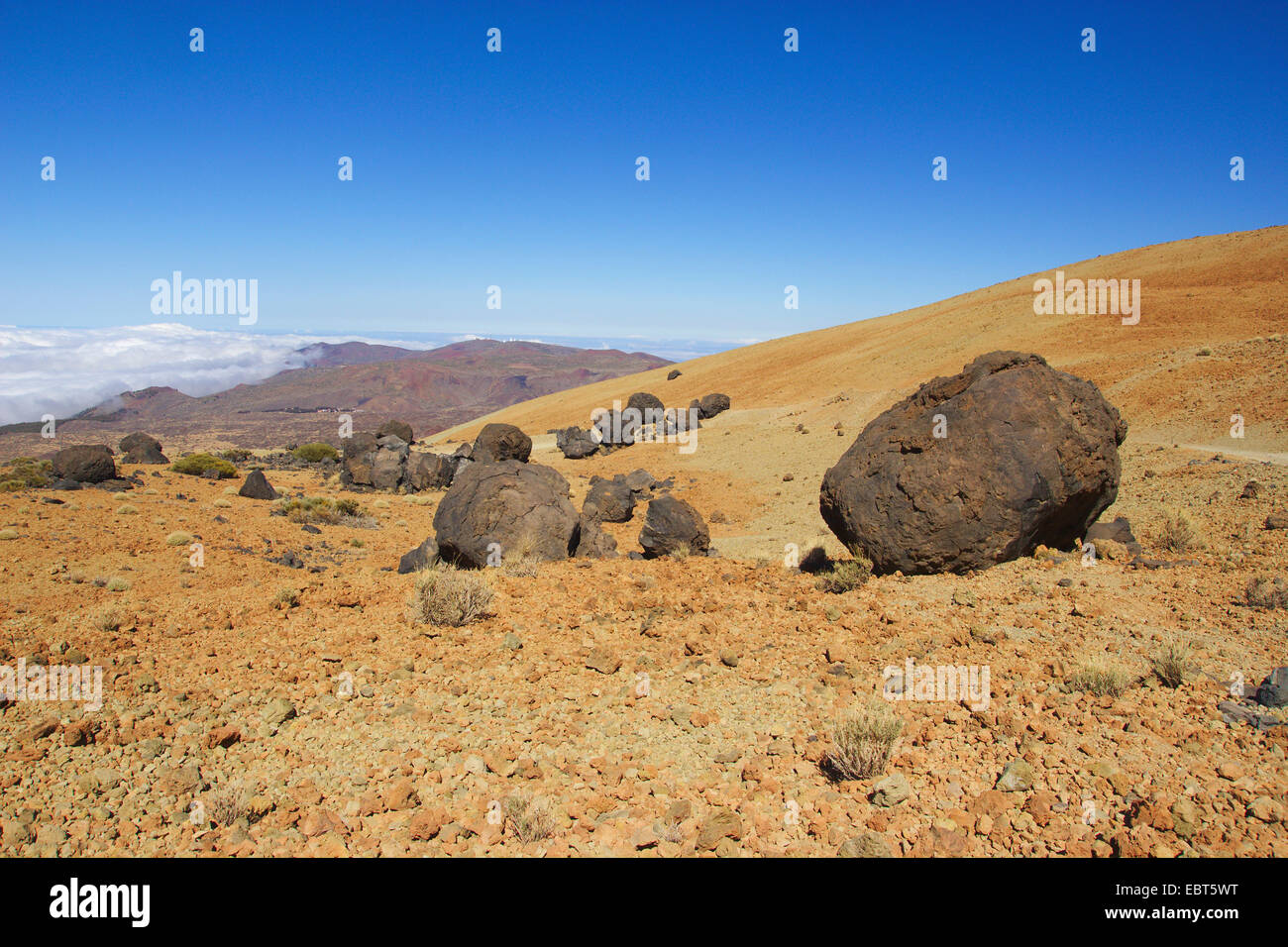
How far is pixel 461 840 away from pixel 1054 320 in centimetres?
3782

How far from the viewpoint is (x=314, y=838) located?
371cm

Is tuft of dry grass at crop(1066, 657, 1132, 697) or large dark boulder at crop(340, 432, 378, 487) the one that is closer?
tuft of dry grass at crop(1066, 657, 1132, 697)

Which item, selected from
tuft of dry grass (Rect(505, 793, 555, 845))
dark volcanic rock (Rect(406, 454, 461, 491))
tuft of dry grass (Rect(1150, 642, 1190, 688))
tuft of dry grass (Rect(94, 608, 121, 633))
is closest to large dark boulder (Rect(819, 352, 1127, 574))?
tuft of dry grass (Rect(1150, 642, 1190, 688))

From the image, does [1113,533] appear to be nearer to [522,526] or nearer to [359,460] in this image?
[522,526]

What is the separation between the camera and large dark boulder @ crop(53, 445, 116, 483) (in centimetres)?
1739

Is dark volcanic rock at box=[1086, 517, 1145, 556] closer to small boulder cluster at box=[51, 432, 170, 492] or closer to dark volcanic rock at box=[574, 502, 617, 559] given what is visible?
dark volcanic rock at box=[574, 502, 617, 559]

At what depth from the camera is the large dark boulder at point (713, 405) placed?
34844 millimetres

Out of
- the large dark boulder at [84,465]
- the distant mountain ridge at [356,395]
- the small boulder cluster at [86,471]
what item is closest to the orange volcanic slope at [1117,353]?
the small boulder cluster at [86,471]

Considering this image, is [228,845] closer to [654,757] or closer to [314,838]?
[314,838]

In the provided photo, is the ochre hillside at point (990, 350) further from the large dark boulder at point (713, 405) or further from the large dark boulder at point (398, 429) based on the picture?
the large dark boulder at point (398, 429)

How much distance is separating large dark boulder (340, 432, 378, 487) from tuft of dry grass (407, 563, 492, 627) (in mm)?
16555

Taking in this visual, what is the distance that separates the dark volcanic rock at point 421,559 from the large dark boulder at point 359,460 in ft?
41.5

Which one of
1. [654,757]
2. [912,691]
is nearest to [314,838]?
[654,757]

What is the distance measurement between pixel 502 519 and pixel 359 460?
48.9ft
